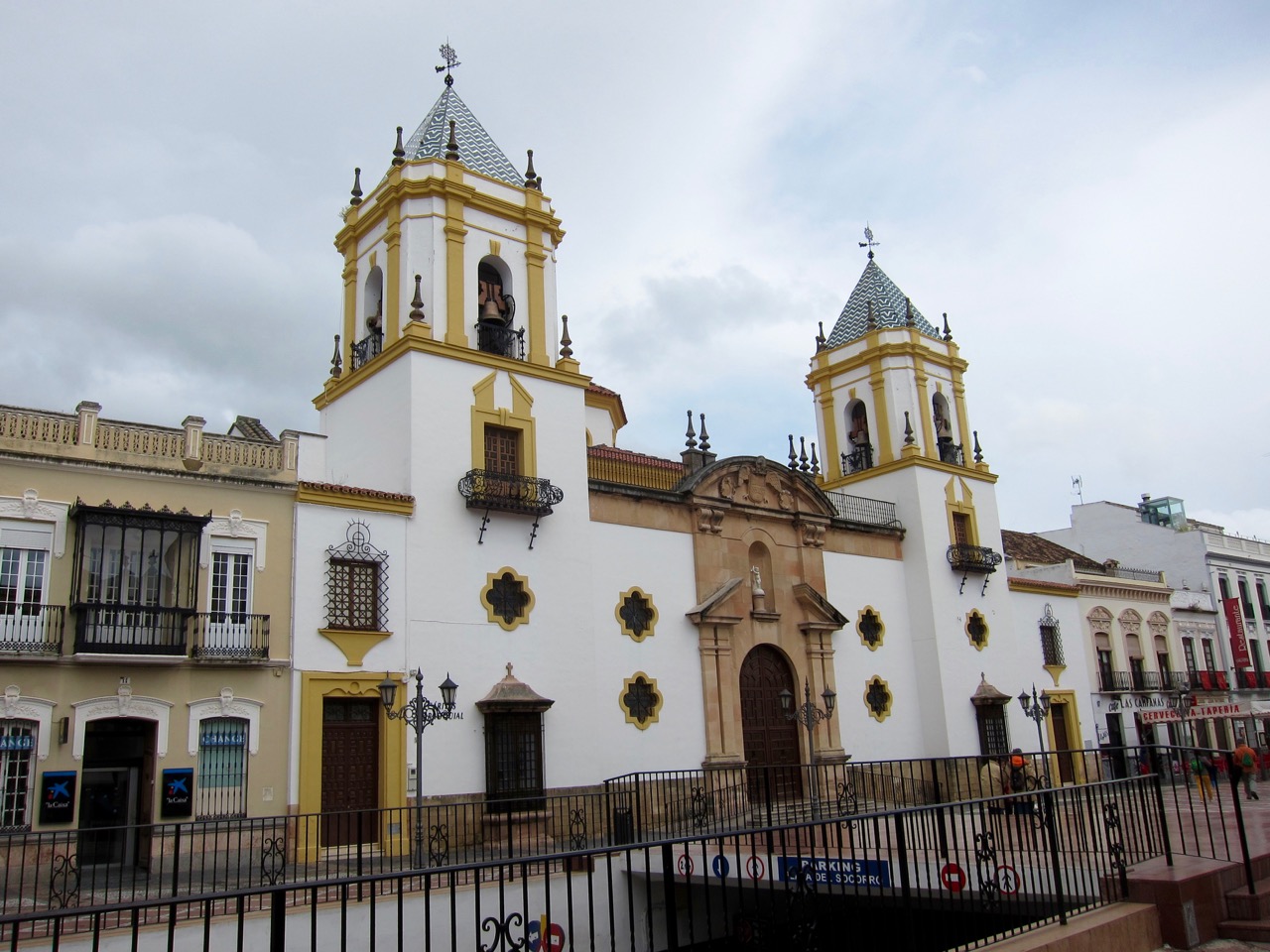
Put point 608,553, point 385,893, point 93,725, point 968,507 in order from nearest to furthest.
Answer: point 385,893, point 93,725, point 608,553, point 968,507

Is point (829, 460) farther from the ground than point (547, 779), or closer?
farther from the ground

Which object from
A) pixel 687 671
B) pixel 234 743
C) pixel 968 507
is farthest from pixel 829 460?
pixel 234 743

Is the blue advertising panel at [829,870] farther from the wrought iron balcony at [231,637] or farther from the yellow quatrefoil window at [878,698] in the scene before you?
the yellow quatrefoil window at [878,698]

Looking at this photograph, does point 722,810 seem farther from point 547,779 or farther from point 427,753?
point 427,753

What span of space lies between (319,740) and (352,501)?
4091 millimetres

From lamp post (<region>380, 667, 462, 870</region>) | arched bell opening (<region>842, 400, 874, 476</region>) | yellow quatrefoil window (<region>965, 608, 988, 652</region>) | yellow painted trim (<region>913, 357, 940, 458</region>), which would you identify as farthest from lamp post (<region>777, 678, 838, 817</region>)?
lamp post (<region>380, 667, 462, 870</region>)

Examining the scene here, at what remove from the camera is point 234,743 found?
54.6 feet

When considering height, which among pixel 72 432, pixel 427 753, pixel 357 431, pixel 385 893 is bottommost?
pixel 385 893

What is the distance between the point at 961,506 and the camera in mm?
30828

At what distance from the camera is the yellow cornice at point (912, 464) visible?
29.9 metres

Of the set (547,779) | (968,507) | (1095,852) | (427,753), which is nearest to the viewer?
(1095,852)

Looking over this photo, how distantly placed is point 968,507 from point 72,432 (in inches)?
934

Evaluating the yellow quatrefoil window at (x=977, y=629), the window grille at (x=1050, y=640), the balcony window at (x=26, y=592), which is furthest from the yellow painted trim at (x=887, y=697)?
the balcony window at (x=26, y=592)

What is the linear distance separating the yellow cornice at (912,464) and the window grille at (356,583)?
16520 mm
